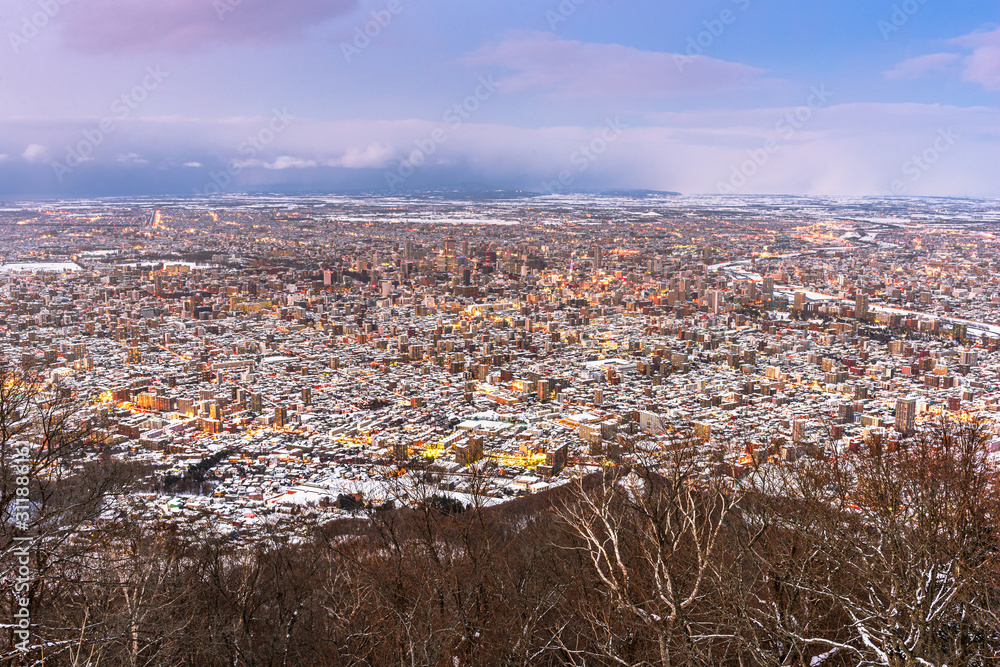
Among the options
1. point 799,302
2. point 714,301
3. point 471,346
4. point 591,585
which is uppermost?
point 591,585

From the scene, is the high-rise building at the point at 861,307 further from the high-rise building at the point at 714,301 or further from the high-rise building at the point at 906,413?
the high-rise building at the point at 906,413

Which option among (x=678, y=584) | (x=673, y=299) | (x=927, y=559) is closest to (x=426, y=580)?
(x=678, y=584)

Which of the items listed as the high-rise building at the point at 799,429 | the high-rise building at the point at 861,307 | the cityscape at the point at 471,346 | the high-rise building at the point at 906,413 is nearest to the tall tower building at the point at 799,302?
the cityscape at the point at 471,346

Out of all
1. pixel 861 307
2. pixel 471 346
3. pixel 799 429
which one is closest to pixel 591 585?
pixel 799 429

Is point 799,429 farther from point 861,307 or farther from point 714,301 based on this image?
point 714,301

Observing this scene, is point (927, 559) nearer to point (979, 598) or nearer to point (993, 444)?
point (979, 598)

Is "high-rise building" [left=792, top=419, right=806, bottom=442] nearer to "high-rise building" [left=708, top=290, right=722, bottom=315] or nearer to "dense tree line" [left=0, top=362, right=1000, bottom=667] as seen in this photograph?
"dense tree line" [left=0, top=362, right=1000, bottom=667]

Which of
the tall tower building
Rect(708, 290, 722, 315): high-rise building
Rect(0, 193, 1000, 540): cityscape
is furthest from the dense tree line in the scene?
the tall tower building
